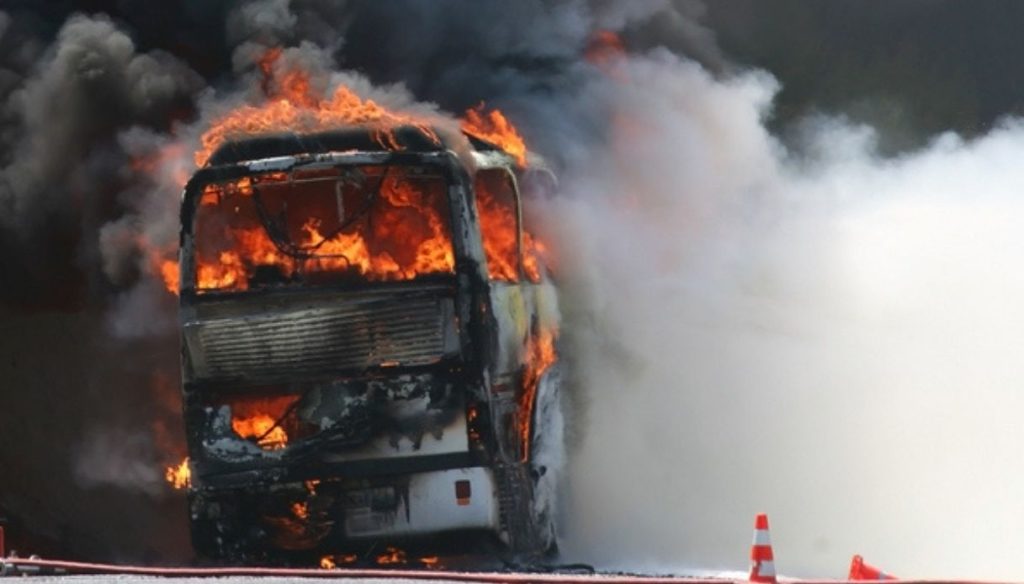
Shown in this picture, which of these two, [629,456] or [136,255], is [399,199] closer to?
[629,456]


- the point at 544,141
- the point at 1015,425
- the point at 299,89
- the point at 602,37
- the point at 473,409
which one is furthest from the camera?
the point at 602,37

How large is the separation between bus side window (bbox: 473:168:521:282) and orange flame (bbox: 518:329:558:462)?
0.60 metres

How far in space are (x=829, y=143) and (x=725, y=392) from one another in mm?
4726

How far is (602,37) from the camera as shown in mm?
18469

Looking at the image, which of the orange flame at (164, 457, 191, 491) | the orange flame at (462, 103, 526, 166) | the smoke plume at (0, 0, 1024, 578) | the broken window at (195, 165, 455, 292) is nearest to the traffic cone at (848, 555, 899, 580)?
the broken window at (195, 165, 455, 292)

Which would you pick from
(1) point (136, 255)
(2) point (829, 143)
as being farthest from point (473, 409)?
(2) point (829, 143)

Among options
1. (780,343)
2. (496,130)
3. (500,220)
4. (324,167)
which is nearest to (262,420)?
(324,167)

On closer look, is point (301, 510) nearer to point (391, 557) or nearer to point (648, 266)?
point (391, 557)

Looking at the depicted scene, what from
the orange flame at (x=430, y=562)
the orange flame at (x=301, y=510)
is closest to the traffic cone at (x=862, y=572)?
the orange flame at (x=430, y=562)

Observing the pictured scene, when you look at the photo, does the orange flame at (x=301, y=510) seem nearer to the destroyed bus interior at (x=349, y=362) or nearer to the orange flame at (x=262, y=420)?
the destroyed bus interior at (x=349, y=362)

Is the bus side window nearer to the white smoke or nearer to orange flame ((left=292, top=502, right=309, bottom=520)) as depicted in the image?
the white smoke

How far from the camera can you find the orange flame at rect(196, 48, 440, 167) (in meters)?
13.4

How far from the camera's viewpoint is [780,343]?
16453 millimetres

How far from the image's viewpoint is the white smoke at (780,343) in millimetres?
14273
